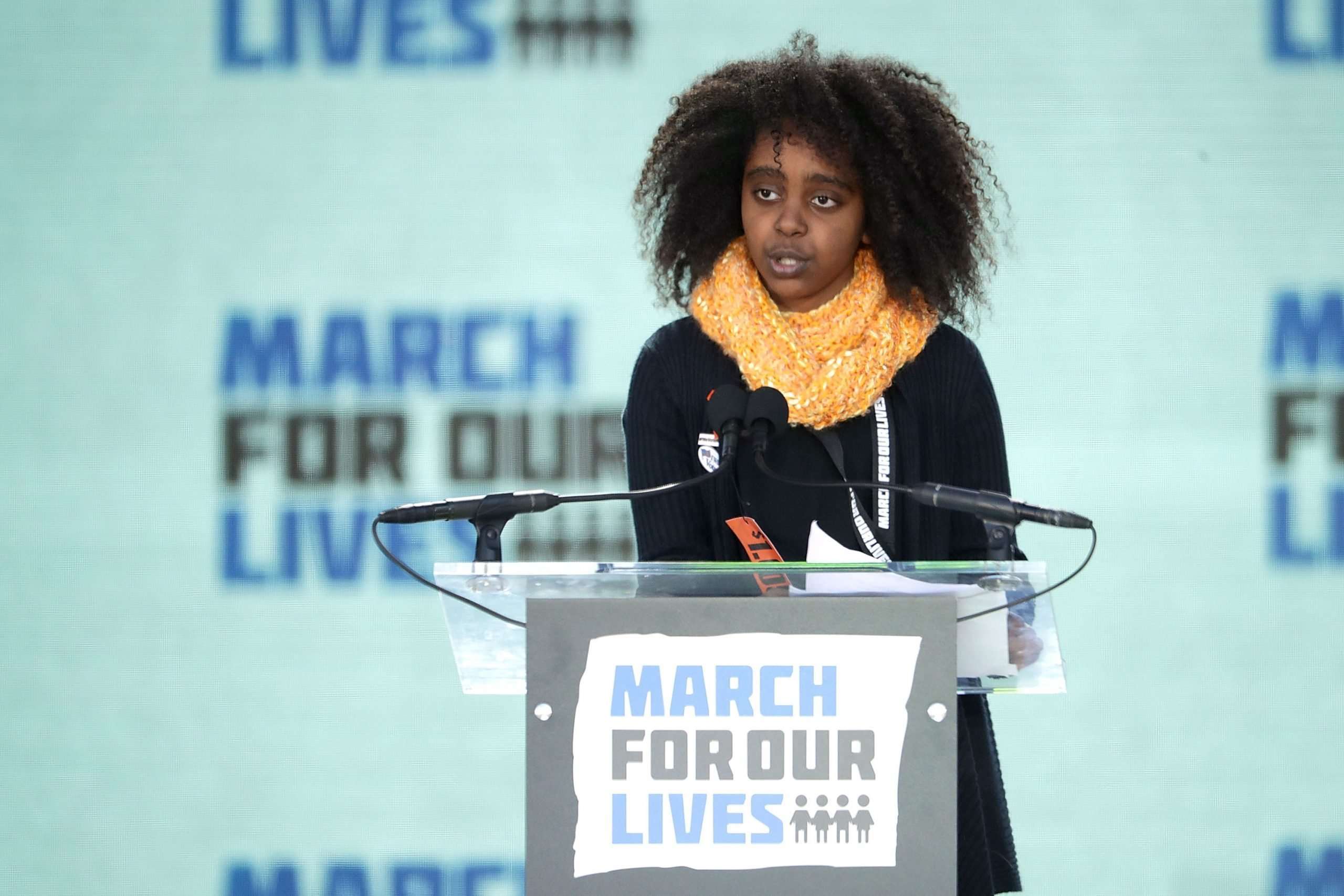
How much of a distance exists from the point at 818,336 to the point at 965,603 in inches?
28.5

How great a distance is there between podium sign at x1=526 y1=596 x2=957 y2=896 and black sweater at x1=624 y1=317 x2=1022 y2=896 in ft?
1.81

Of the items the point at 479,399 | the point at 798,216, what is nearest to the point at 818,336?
the point at 798,216

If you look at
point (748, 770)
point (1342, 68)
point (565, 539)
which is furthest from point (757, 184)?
point (1342, 68)

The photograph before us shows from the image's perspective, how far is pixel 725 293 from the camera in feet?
6.67

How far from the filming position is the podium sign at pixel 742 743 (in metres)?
1.29

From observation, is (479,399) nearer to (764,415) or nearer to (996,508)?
(764,415)

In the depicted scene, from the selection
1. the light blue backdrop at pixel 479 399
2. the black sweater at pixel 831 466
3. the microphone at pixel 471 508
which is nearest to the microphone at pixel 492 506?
the microphone at pixel 471 508

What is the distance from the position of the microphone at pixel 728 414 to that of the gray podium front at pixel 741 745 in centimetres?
29

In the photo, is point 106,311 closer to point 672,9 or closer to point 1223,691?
point 672,9

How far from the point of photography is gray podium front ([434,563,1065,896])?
4.23 feet

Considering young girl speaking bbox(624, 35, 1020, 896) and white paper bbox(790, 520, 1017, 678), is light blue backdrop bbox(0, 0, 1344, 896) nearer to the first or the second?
young girl speaking bbox(624, 35, 1020, 896)

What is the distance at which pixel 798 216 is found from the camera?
2.00 metres

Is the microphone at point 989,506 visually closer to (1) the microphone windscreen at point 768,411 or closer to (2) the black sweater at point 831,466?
(1) the microphone windscreen at point 768,411

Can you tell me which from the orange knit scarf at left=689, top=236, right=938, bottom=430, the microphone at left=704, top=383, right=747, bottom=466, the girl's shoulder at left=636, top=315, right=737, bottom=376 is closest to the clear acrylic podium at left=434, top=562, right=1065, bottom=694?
the microphone at left=704, top=383, right=747, bottom=466
